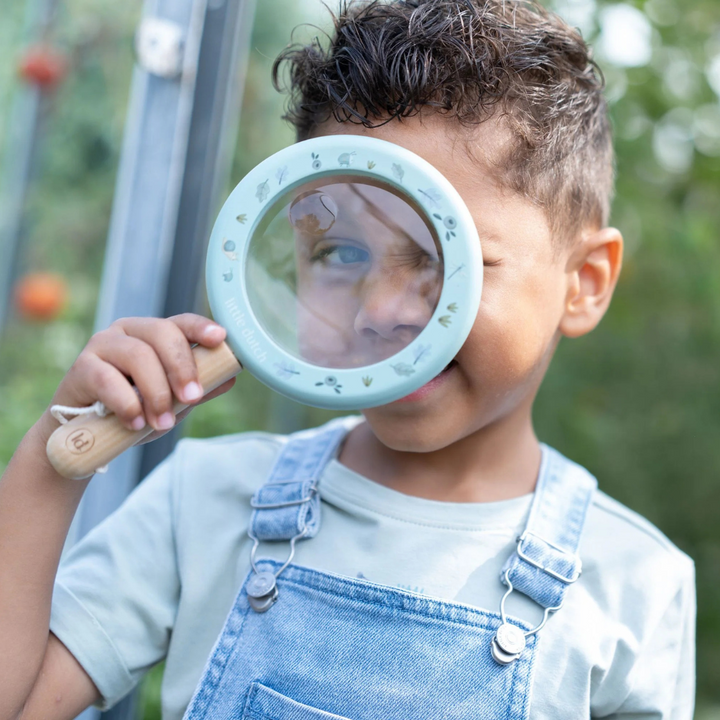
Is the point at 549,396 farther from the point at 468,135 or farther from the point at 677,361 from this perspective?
the point at 468,135

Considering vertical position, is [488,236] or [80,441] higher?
[488,236]

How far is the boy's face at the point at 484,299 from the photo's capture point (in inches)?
46.2

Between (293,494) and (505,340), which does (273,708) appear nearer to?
(293,494)

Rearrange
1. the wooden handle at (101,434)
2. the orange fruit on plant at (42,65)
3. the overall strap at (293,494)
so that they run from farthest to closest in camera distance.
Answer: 1. the orange fruit on plant at (42,65)
2. the overall strap at (293,494)
3. the wooden handle at (101,434)

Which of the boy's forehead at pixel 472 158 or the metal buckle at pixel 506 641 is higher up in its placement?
the boy's forehead at pixel 472 158

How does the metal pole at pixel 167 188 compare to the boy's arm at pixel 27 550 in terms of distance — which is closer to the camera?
the boy's arm at pixel 27 550

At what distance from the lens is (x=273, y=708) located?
3.92 ft

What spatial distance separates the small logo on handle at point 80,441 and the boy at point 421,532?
0.07m

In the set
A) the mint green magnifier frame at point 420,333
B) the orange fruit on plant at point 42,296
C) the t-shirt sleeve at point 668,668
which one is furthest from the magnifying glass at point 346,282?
the orange fruit on plant at point 42,296

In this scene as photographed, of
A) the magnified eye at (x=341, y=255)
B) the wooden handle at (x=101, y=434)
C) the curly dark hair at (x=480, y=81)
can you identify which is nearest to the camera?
the wooden handle at (x=101, y=434)

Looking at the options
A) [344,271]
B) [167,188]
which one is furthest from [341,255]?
[167,188]

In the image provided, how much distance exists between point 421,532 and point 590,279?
536 mm

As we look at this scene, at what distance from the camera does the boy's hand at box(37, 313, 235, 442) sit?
3.25 feet

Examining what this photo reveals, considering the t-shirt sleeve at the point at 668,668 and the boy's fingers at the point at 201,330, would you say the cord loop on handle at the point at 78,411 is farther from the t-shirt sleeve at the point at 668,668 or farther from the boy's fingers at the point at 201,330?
the t-shirt sleeve at the point at 668,668
